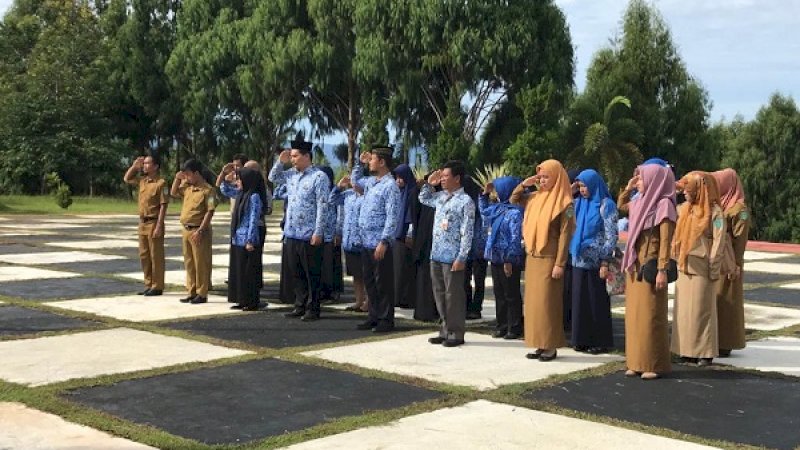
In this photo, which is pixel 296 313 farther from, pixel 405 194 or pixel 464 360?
pixel 464 360

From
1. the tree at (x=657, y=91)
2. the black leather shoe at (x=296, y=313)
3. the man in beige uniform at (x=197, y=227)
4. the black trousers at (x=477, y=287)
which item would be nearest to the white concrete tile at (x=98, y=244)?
the man in beige uniform at (x=197, y=227)

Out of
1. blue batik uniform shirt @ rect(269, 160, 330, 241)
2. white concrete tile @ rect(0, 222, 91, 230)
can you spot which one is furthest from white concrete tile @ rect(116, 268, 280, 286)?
white concrete tile @ rect(0, 222, 91, 230)

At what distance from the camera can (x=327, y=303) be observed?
34.9 ft

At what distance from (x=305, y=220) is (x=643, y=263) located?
140 inches

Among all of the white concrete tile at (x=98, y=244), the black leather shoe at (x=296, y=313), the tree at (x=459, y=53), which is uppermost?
the tree at (x=459, y=53)

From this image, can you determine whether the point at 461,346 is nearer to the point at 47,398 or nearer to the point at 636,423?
the point at 636,423

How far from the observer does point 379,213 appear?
342 inches

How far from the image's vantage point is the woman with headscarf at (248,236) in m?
9.77

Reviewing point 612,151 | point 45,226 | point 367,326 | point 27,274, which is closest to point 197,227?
point 367,326

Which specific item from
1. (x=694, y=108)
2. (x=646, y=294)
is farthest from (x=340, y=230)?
(x=694, y=108)

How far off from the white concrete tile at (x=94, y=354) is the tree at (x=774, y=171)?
22157mm

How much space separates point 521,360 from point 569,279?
1.29 metres

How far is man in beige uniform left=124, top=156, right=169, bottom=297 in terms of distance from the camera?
1082 centimetres

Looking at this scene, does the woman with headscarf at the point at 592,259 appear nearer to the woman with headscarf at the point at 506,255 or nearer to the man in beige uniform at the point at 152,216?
the woman with headscarf at the point at 506,255
